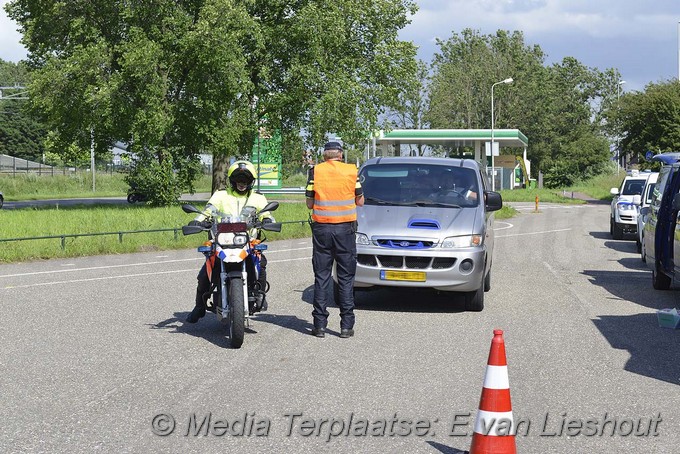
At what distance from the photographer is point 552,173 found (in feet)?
354

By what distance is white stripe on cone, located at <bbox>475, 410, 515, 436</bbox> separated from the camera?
555cm

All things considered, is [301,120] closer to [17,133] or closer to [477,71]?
[477,71]

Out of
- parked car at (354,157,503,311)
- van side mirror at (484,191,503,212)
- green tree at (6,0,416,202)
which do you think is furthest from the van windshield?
green tree at (6,0,416,202)

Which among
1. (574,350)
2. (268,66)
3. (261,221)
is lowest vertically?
(574,350)

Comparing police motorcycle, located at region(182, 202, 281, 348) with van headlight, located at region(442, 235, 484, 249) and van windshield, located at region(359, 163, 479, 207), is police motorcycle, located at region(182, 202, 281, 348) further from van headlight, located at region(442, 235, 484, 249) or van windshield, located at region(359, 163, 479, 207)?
van windshield, located at region(359, 163, 479, 207)

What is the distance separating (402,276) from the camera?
12.0 m

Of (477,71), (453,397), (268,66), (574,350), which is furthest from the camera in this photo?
(477,71)

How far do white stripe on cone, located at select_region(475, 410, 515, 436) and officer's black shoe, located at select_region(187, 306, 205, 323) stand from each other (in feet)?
18.0

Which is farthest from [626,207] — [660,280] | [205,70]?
[205,70]

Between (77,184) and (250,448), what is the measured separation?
70204 millimetres

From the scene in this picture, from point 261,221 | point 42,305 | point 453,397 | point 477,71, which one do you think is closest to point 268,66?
point 42,305

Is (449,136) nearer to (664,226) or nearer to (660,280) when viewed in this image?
(660,280)

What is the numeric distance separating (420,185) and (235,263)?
4.33 metres

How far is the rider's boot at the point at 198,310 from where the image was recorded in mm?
10562
